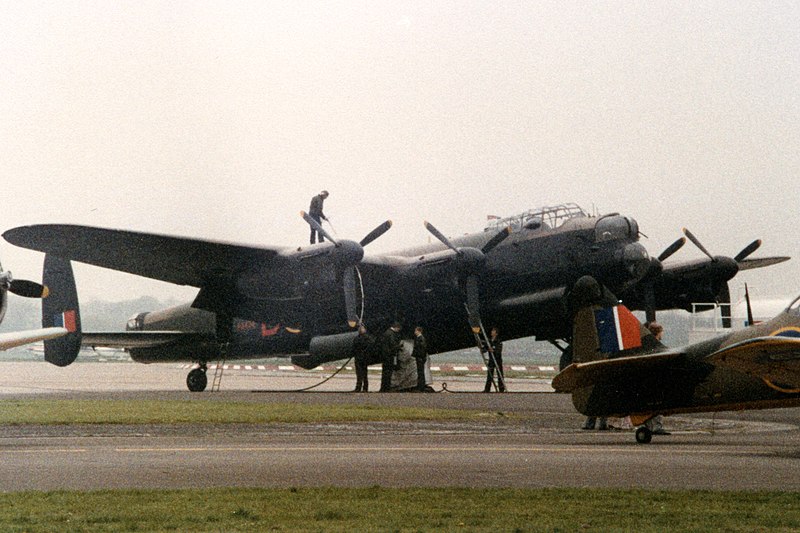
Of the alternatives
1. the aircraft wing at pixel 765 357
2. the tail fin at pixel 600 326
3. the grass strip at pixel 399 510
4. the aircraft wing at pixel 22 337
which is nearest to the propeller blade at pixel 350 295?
the tail fin at pixel 600 326

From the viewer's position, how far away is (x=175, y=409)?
939 inches

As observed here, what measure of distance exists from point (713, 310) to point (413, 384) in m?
10.2

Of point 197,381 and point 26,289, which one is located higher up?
point 26,289

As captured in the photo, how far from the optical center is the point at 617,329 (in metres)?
17.3

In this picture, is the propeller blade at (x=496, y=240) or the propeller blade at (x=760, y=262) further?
the propeller blade at (x=760, y=262)

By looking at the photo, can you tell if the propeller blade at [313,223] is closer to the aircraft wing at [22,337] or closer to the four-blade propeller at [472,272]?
the four-blade propeller at [472,272]

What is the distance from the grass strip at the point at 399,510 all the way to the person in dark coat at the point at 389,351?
20527 millimetres

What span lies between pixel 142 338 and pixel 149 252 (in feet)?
21.8

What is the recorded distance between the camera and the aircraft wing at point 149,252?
1167 inches

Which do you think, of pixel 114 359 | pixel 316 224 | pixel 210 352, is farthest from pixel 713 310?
pixel 114 359

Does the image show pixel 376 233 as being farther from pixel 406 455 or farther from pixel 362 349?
pixel 406 455

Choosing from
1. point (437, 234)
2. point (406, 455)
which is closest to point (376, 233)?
point (437, 234)

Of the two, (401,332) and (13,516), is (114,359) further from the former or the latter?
(13,516)

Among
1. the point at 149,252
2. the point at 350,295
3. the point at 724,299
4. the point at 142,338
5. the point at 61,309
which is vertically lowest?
the point at 142,338
